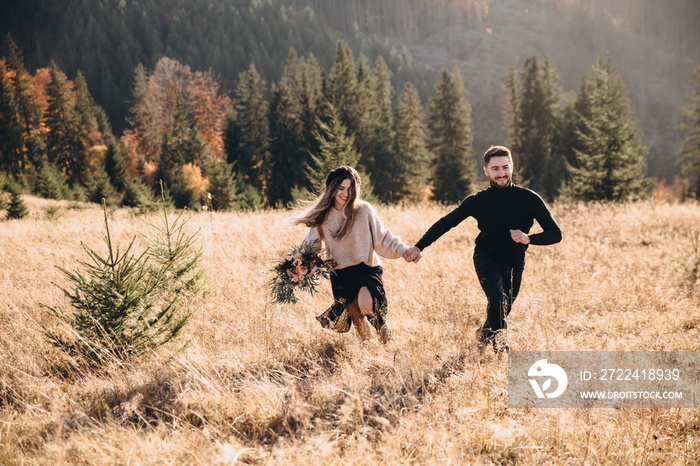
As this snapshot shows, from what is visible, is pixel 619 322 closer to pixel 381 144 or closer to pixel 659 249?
pixel 659 249

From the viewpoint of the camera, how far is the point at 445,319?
15.8 feet

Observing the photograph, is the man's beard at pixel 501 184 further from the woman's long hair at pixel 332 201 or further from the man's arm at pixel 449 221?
the woman's long hair at pixel 332 201

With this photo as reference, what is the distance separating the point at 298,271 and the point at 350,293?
636 millimetres

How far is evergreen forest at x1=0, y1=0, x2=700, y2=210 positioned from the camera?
2414 cm

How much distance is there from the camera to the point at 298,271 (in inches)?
154

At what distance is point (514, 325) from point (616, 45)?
173m

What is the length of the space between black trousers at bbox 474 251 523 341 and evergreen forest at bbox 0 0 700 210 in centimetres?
1053

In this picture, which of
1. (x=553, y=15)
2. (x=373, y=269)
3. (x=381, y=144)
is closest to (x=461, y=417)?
(x=373, y=269)

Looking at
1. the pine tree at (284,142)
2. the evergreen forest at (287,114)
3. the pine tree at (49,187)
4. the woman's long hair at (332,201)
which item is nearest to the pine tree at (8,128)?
the evergreen forest at (287,114)

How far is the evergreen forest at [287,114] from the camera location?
24.1 m

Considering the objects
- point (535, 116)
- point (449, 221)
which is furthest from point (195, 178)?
point (449, 221)

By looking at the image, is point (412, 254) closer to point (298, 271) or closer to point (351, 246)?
point (351, 246)

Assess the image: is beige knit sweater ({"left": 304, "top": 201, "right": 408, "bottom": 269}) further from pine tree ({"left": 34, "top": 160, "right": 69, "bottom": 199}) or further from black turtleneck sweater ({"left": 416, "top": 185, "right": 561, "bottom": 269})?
pine tree ({"left": 34, "top": 160, "right": 69, "bottom": 199})

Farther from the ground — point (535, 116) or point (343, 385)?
point (535, 116)
